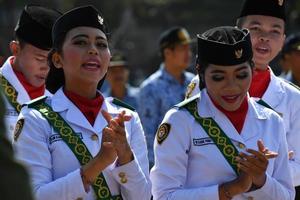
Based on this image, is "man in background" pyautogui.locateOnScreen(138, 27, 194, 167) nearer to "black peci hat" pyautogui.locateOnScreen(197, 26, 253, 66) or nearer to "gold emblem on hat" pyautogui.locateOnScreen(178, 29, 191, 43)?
"gold emblem on hat" pyautogui.locateOnScreen(178, 29, 191, 43)

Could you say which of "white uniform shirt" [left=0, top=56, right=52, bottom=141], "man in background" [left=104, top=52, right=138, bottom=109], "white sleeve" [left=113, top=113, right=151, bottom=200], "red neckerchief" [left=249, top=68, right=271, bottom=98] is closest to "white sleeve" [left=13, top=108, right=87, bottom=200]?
"white sleeve" [left=113, top=113, right=151, bottom=200]

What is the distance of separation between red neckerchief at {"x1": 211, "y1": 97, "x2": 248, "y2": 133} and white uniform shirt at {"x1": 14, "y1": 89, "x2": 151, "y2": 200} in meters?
0.48

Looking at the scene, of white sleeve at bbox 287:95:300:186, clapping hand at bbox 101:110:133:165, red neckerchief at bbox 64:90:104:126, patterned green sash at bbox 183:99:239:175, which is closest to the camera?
clapping hand at bbox 101:110:133:165

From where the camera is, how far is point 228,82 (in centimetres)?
407

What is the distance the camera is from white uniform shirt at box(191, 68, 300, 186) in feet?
15.8

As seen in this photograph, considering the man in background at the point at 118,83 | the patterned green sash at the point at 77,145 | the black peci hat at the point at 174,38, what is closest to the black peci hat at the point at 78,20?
the patterned green sash at the point at 77,145

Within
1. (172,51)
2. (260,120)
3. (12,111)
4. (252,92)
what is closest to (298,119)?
(252,92)

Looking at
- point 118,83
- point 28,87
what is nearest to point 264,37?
point 28,87

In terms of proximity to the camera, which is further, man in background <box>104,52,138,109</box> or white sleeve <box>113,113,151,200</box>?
man in background <box>104,52,138,109</box>

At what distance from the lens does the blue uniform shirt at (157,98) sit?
806cm

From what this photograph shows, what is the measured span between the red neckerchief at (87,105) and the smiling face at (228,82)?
0.59 meters

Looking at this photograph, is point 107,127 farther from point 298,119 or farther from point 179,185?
point 298,119

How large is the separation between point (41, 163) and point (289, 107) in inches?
70.7

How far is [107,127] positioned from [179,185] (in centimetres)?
50
